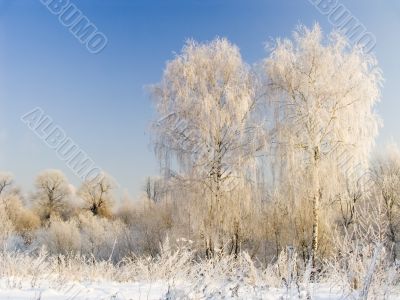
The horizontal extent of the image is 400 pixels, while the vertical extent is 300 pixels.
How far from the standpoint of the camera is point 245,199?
16938 mm

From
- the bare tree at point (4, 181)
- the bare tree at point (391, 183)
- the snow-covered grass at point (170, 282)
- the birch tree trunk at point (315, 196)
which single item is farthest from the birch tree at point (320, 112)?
the bare tree at point (4, 181)

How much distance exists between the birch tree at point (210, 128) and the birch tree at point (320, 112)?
1.27 m

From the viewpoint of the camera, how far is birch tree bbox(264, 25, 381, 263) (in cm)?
1591

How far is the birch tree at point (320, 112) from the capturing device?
15.9 metres


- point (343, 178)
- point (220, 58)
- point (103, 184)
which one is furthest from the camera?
point (103, 184)

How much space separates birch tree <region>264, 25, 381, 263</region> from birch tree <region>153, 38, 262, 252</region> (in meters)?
1.27

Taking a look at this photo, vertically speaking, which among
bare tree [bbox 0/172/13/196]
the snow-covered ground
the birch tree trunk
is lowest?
the snow-covered ground

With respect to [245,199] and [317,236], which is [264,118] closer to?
[245,199]

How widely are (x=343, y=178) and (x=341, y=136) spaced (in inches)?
55.5

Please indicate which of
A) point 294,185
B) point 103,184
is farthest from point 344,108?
point 103,184

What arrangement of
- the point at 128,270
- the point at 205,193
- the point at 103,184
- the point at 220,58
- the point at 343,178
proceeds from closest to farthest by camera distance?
the point at 128,270 → the point at 343,178 → the point at 205,193 → the point at 220,58 → the point at 103,184

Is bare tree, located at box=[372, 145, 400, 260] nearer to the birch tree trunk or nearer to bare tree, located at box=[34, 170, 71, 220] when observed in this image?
the birch tree trunk

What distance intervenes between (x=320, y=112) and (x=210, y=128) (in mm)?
3874

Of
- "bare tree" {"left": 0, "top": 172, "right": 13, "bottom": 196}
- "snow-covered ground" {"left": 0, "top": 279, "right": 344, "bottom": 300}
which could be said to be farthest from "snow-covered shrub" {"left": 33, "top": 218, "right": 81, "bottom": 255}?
"snow-covered ground" {"left": 0, "top": 279, "right": 344, "bottom": 300}
